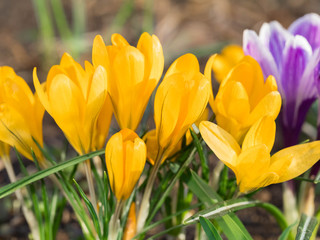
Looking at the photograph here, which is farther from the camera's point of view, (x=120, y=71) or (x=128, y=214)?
(x=128, y=214)

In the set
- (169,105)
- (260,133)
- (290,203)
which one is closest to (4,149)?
(169,105)

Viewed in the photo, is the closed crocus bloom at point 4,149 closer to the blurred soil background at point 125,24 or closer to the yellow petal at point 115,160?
the yellow petal at point 115,160

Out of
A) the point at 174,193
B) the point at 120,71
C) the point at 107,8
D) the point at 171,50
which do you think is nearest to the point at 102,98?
the point at 120,71

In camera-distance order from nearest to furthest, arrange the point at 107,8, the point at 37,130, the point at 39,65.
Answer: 1. the point at 37,130
2. the point at 39,65
3. the point at 107,8

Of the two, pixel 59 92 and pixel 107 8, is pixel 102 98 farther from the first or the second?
pixel 107 8

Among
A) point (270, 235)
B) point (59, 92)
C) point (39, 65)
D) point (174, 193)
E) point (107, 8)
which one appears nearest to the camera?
point (59, 92)

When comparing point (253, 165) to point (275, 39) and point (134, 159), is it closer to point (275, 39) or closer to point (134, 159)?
point (134, 159)
